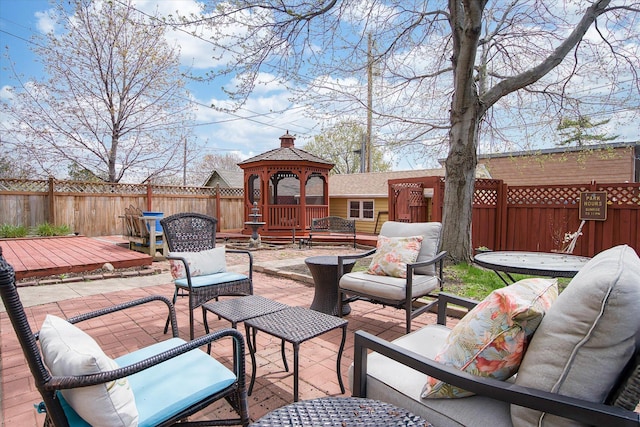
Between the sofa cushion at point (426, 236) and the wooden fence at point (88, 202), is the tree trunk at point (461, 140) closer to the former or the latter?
the sofa cushion at point (426, 236)

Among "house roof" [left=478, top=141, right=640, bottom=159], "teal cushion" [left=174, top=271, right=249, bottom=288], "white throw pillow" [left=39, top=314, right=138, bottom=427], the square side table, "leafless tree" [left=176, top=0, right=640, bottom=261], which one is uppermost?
"leafless tree" [left=176, top=0, right=640, bottom=261]

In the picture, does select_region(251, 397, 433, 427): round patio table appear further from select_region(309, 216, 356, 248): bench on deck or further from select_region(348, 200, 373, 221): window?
select_region(348, 200, 373, 221): window

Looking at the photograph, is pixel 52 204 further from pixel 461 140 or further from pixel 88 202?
pixel 461 140

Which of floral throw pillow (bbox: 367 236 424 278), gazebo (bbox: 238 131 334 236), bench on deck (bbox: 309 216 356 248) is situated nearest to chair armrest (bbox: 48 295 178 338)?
floral throw pillow (bbox: 367 236 424 278)

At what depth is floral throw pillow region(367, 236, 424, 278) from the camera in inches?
134

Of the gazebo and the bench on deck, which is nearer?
the bench on deck

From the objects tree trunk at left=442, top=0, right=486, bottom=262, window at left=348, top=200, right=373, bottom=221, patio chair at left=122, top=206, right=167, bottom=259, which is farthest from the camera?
window at left=348, top=200, right=373, bottom=221

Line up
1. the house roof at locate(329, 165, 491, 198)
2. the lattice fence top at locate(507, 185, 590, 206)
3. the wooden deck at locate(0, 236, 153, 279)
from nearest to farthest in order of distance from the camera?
the wooden deck at locate(0, 236, 153, 279), the lattice fence top at locate(507, 185, 590, 206), the house roof at locate(329, 165, 491, 198)

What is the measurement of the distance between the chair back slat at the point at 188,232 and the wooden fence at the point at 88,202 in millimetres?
6616

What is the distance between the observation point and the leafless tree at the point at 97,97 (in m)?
11.5

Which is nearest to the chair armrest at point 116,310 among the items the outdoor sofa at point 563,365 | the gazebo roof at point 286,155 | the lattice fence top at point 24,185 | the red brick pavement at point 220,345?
the red brick pavement at point 220,345

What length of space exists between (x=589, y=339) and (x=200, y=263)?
127 inches

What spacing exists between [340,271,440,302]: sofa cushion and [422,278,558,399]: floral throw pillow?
65.3 inches

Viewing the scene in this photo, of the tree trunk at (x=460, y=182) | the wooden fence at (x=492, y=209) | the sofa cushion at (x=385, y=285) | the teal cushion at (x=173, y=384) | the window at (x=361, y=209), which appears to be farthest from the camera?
the window at (x=361, y=209)
